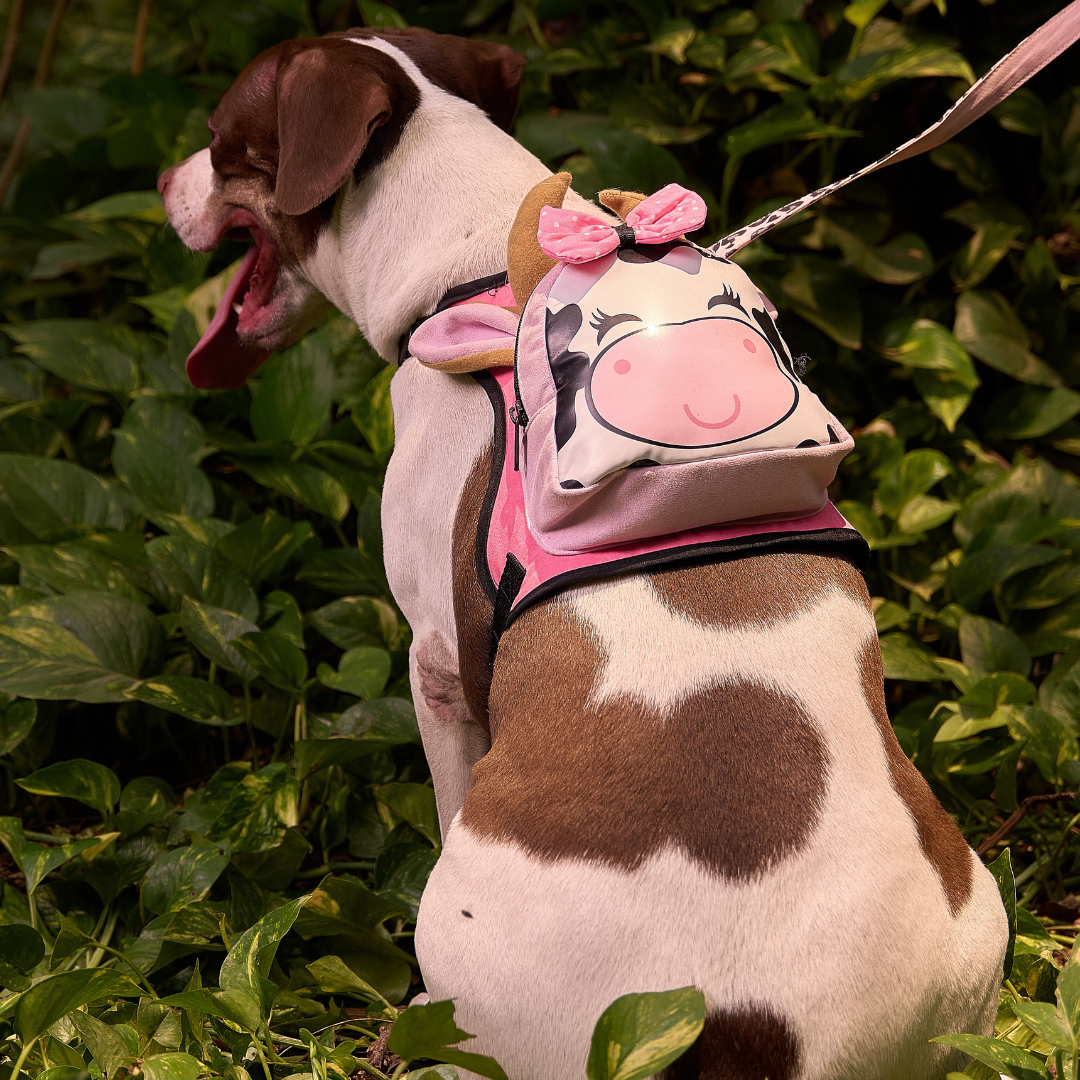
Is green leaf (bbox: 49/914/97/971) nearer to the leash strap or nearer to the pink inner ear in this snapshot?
the pink inner ear

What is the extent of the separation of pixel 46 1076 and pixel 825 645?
101cm

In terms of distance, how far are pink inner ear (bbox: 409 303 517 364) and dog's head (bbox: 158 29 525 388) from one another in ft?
0.84

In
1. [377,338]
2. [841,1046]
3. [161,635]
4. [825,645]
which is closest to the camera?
[841,1046]

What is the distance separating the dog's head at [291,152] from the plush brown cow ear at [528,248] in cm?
31

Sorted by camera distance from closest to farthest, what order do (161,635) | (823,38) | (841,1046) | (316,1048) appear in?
(841,1046) → (316,1048) → (161,635) → (823,38)

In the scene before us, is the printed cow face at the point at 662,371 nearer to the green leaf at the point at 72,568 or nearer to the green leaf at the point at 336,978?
the green leaf at the point at 336,978

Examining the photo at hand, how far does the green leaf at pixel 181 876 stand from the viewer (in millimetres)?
1721

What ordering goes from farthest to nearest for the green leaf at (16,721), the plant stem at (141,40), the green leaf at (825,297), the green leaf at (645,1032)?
the plant stem at (141,40)
the green leaf at (825,297)
the green leaf at (16,721)
the green leaf at (645,1032)

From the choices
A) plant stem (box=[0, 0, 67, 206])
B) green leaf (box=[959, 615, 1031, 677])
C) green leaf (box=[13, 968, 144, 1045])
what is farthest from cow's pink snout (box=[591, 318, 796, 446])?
plant stem (box=[0, 0, 67, 206])

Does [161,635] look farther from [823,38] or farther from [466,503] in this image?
[823,38]

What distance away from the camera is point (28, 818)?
2.21 metres

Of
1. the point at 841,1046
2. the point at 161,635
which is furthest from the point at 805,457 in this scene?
the point at 161,635

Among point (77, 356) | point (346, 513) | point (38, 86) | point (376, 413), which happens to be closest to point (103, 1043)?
point (346, 513)

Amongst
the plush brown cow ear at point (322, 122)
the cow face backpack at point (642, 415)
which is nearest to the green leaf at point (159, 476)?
the plush brown cow ear at point (322, 122)
